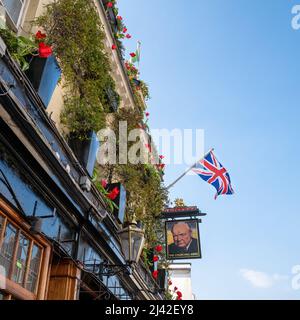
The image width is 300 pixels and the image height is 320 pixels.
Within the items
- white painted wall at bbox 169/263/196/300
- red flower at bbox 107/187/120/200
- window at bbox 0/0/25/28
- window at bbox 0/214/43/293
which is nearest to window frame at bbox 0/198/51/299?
window at bbox 0/214/43/293

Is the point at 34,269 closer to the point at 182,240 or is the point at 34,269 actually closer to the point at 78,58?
the point at 78,58

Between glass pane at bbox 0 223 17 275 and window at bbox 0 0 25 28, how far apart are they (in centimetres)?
435

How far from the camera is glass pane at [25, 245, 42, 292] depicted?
614 cm

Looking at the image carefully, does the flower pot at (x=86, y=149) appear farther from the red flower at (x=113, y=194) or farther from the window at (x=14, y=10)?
the window at (x=14, y=10)

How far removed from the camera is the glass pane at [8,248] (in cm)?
551

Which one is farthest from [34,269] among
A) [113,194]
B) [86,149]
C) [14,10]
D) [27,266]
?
[14,10]

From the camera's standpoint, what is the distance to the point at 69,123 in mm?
9016

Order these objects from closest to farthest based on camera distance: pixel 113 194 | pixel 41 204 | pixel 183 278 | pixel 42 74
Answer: pixel 41 204
pixel 42 74
pixel 113 194
pixel 183 278

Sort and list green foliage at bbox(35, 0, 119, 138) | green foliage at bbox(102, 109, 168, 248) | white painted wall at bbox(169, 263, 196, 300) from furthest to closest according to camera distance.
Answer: white painted wall at bbox(169, 263, 196, 300) < green foliage at bbox(102, 109, 168, 248) < green foliage at bbox(35, 0, 119, 138)

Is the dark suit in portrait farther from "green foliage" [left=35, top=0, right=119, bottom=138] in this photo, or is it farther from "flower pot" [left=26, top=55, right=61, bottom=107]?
"flower pot" [left=26, top=55, right=61, bottom=107]

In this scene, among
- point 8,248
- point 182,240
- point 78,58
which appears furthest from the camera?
point 182,240

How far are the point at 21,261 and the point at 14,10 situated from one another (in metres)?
5.26

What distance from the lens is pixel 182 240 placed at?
1420 centimetres

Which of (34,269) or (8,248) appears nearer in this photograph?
(8,248)
